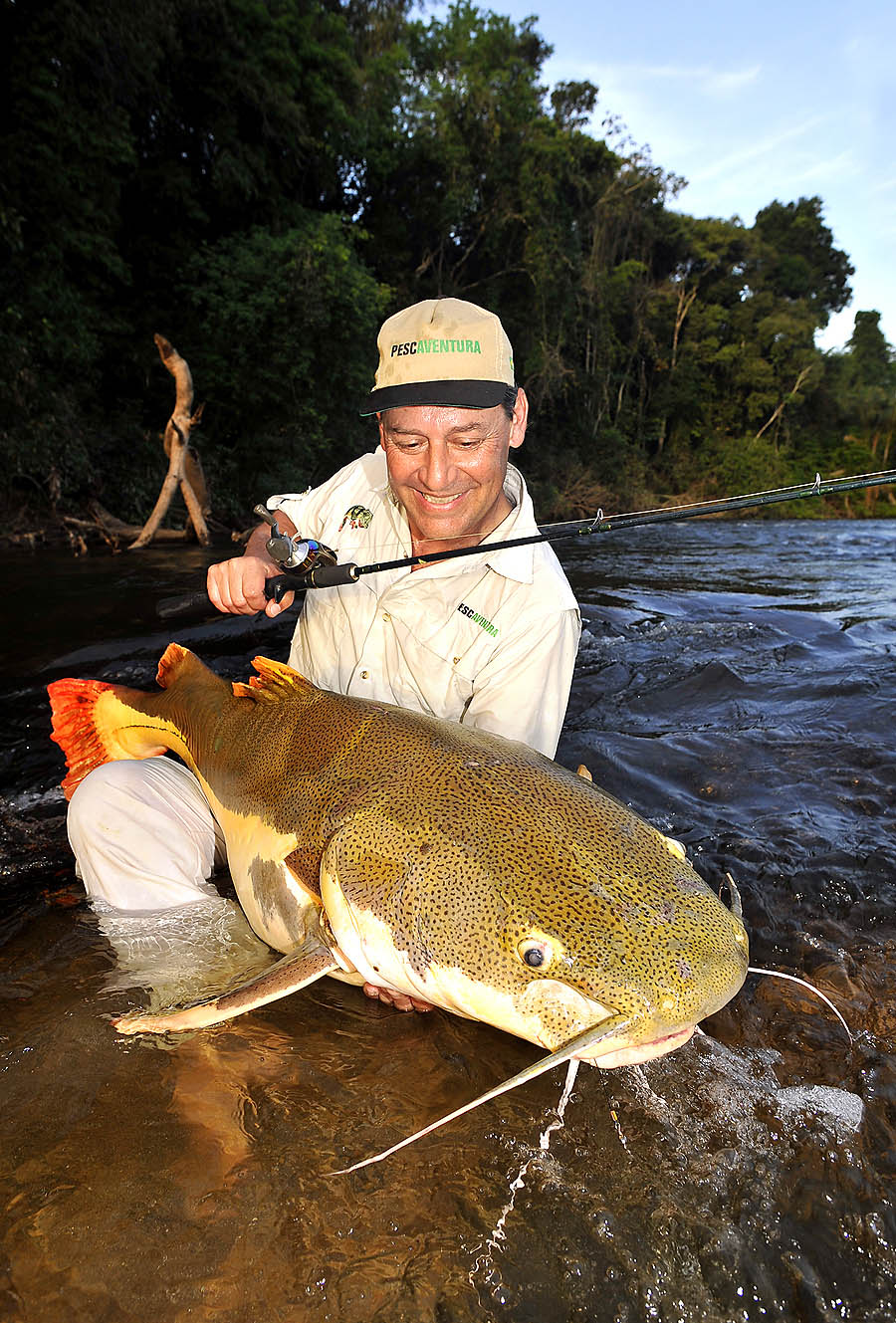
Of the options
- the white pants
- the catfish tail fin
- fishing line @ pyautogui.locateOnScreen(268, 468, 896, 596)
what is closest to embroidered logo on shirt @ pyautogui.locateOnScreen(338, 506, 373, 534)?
fishing line @ pyautogui.locateOnScreen(268, 468, 896, 596)

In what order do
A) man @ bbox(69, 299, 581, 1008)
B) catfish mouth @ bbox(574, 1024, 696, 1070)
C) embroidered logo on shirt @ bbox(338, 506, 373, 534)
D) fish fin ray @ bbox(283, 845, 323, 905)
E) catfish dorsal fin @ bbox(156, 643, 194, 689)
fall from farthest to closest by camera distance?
embroidered logo on shirt @ bbox(338, 506, 373, 534) < catfish dorsal fin @ bbox(156, 643, 194, 689) < man @ bbox(69, 299, 581, 1008) < fish fin ray @ bbox(283, 845, 323, 905) < catfish mouth @ bbox(574, 1024, 696, 1070)

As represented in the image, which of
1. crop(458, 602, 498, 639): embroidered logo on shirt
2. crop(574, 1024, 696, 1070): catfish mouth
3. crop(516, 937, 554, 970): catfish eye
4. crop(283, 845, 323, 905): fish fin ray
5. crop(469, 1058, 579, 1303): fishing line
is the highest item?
crop(458, 602, 498, 639): embroidered logo on shirt

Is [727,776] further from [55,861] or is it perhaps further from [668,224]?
[668,224]

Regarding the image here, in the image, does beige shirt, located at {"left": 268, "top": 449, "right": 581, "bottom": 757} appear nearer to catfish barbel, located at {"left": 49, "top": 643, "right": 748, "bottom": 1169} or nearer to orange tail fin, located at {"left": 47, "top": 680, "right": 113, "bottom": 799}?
catfish barbel, located at {"left": 49, "top": 643, "right": 748, "bottom": 1169}

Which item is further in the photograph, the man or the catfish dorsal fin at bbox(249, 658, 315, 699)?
the man

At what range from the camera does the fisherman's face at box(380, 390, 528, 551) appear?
8.89ft

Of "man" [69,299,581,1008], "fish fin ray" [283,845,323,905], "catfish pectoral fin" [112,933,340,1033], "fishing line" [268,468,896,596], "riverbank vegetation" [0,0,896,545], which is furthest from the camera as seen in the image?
"riverbank vegetation" [0,0,896,545]

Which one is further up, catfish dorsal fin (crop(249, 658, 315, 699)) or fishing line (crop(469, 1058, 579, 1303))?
catfish dorsal fin (crop(249, 658, 315, 699))

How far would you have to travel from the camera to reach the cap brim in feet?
8.70

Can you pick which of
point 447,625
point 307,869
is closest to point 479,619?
point 447,625

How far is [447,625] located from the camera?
296 centimetres

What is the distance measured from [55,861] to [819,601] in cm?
878

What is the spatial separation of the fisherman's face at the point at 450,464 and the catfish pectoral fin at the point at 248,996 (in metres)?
1.66

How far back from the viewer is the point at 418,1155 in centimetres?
175
